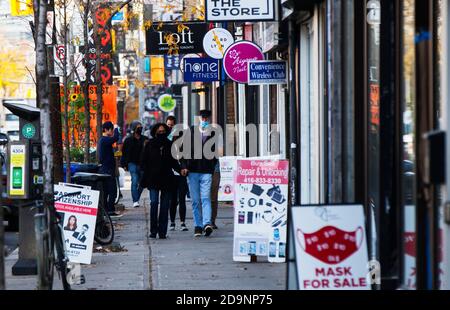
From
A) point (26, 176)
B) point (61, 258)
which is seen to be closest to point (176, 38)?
point (26, 176)

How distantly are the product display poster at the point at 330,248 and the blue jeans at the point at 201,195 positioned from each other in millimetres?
8683

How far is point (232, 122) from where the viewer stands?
102 feet

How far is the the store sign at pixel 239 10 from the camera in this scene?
52.5 feet

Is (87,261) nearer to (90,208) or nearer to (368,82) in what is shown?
(90,208)

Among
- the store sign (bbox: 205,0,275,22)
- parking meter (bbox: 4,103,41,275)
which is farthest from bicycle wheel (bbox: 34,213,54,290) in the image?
the store sign (bbox: 205,0,275,22)

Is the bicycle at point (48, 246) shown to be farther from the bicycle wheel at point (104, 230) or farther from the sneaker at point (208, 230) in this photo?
the sneaker at point (208, 230)

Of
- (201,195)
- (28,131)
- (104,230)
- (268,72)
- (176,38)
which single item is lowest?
(104,230)

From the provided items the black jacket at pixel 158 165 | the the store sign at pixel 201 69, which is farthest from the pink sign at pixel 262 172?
the the store sign at pixel 201 69

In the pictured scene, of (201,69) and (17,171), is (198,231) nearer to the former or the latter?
(17,171)

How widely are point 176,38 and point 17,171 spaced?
12.4m

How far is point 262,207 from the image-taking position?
44.8 ft

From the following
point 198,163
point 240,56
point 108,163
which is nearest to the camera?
point 198,163
